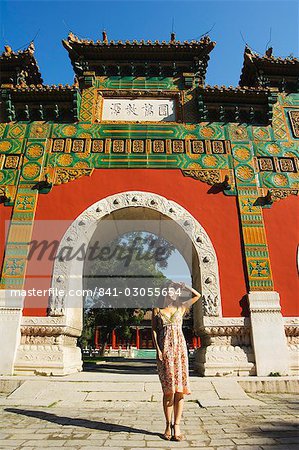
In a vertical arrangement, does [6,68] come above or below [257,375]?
above

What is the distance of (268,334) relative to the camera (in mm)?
6195

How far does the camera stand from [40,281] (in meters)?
6.68

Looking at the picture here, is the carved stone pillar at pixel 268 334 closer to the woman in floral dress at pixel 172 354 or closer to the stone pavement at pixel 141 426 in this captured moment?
the stone pavement at pixel 141 426

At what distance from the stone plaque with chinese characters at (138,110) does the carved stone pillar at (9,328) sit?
5.28 meters

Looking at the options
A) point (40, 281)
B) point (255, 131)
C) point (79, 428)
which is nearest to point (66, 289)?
point (40, 281)

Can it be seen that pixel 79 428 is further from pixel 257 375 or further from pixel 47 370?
pixel 257 375

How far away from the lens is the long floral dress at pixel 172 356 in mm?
2939

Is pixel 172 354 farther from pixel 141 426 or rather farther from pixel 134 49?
pixel 134 49

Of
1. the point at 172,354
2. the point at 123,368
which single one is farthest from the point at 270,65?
the point at 123,368

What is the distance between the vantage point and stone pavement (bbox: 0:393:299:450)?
2.56 metres

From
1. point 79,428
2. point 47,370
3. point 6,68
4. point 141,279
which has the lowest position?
point 79,428

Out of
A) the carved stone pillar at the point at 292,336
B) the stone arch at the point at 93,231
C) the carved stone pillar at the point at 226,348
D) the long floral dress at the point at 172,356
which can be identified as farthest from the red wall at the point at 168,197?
the long floral dress at the point at 172,356

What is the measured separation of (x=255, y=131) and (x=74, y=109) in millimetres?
4932

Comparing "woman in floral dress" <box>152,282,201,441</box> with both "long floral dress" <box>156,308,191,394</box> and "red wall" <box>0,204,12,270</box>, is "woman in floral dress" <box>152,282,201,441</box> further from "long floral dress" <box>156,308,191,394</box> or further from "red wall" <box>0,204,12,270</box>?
"red wall" <box>0,204,12,270</box>
